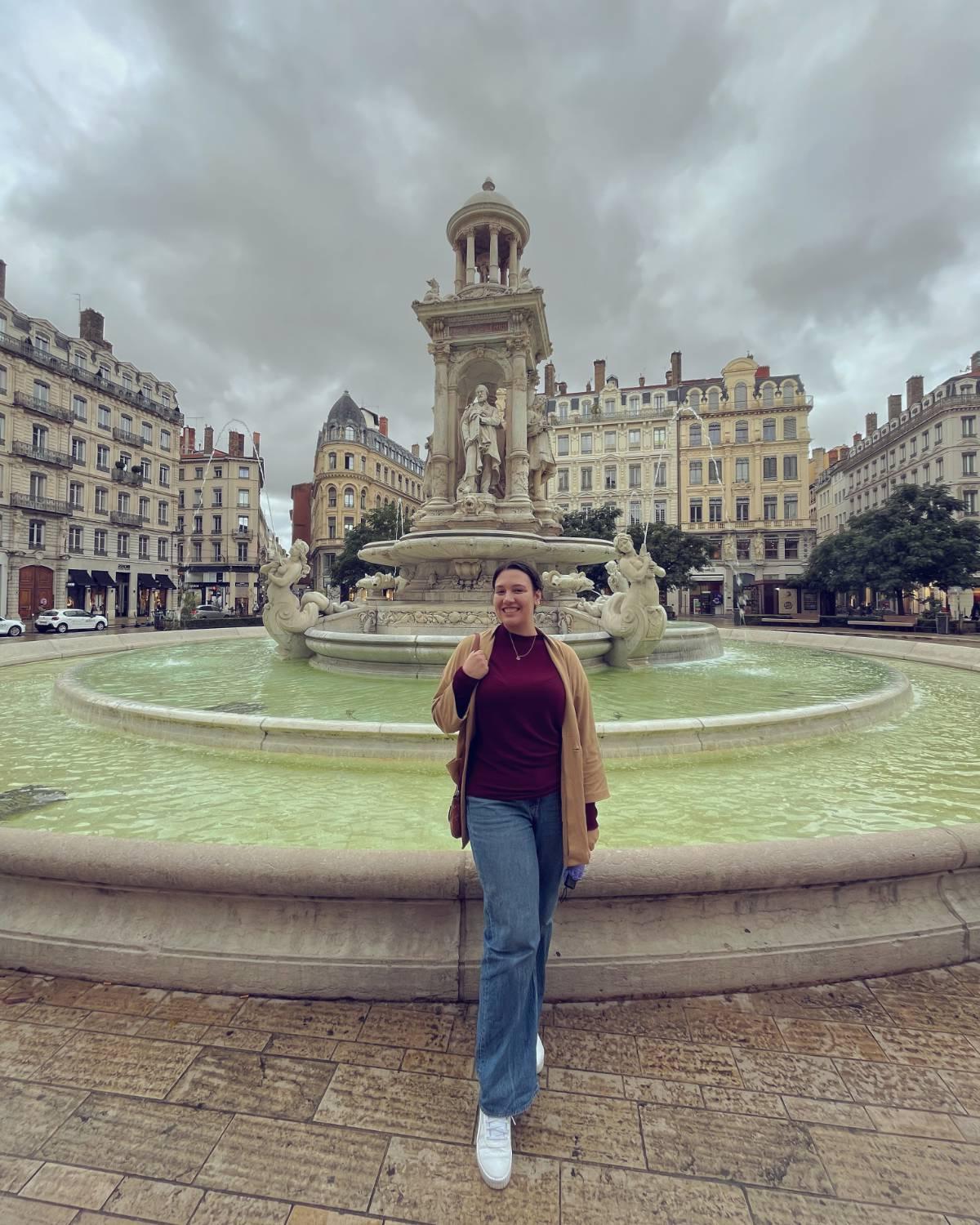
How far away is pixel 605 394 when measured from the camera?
56750mm

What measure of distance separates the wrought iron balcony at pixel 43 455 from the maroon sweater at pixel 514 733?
47687 mm

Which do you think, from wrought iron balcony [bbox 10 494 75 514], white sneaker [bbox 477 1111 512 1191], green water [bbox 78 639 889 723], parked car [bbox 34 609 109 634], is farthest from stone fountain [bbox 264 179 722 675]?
wrought iron balcony [bbox 10 494 75 514]

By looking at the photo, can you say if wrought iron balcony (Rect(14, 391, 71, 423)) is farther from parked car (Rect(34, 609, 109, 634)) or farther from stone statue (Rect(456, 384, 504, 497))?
stone statue (Rect(456, 384, 504, 497))

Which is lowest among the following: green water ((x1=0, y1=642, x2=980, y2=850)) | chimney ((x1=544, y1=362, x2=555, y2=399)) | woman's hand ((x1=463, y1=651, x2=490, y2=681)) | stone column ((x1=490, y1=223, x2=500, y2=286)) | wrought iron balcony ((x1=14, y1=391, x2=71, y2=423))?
green water ((x1=0, y1=642, x2=980, y2=850))

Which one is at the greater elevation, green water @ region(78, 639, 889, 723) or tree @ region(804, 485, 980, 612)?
tree @ region(804, 485, 980, 612)

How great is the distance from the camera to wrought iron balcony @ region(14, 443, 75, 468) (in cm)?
3797

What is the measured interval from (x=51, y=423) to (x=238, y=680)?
43.0 metres

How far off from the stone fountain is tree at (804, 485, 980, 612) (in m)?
24.9

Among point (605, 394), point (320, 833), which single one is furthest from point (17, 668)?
point (605, 394)

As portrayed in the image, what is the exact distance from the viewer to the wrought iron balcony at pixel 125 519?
45.3 metres

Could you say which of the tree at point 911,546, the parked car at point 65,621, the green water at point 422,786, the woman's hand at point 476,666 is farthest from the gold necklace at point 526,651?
the parked car at point 65,621

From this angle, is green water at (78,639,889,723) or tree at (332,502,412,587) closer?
green water at (78,639,889,723)

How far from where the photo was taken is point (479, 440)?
1388 cm

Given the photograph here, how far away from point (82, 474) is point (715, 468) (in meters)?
50.9
